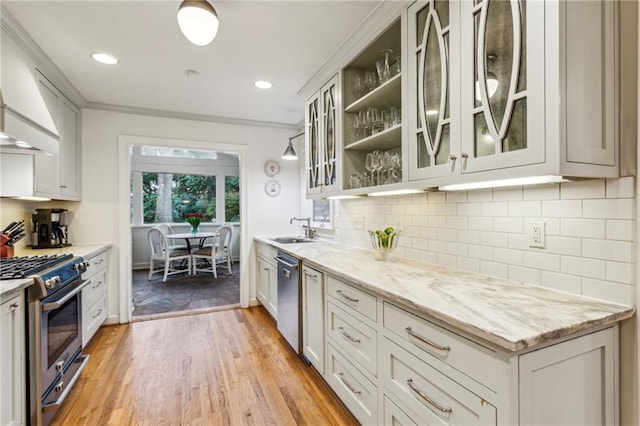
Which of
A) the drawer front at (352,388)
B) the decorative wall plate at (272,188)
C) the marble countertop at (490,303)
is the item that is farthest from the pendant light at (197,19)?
the decorative wall plate at (272,188)

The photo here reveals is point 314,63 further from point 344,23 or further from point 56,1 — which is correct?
point 56,1

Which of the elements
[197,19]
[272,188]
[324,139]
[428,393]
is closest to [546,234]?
[428,393]

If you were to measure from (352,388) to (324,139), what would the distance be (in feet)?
6.13

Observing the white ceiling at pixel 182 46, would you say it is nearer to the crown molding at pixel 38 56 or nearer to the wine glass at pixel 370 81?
the crown molding at pixel 38 56

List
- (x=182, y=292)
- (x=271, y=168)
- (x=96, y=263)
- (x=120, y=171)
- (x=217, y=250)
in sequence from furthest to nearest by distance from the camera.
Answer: (x=217, y=250)
(x=182, y=292)
(x=271, y=168)
(x=120, y=171)
(x=96, y=263)

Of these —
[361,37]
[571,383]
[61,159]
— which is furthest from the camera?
[61,159]

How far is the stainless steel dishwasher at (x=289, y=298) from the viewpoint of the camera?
249 cm

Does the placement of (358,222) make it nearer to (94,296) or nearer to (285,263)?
(285,263)

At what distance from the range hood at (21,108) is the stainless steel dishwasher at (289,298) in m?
1.88

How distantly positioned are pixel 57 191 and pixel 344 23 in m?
2.76

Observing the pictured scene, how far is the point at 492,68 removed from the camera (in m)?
1.19

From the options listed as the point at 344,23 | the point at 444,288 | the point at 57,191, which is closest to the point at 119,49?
the point at 57,191

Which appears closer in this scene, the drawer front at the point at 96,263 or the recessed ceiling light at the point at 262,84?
the drawer front at the point at 96,263

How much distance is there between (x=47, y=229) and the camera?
109 inches
